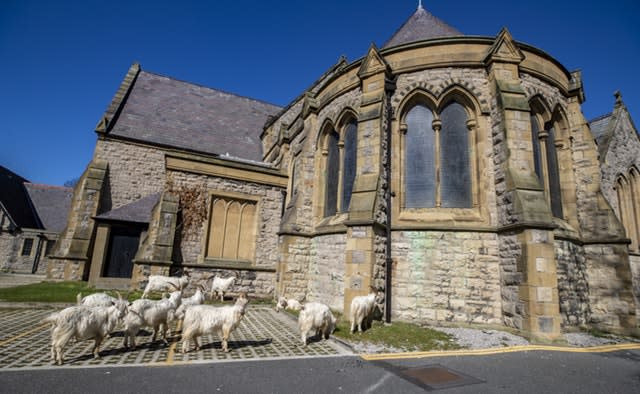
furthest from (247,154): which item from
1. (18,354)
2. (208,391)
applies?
(208,391)

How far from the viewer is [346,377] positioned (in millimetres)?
4820

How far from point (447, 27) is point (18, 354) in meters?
17.1

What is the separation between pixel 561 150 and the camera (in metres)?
11.1

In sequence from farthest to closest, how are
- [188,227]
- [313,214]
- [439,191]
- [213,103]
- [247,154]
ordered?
[213,103] → [247,154] → [188,227] → [313,214] → [439,191]

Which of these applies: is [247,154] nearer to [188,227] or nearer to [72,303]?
[188,227]

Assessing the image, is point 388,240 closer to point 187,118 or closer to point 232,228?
point 232,228

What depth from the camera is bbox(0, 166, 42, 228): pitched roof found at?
2827cm

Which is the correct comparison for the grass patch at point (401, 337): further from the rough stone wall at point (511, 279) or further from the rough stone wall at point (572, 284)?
the rough stone wall at point (572, 284)

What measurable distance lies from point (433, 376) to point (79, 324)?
5.57 metres

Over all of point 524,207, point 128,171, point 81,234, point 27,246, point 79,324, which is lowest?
point 79,324

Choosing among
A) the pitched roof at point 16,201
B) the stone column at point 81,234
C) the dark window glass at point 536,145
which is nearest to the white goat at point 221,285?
the stone column at point 81,234

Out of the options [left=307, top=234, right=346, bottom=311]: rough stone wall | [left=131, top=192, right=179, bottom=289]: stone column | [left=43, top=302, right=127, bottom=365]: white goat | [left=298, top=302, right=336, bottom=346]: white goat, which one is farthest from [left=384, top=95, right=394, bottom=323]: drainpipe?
[left=131, top=192, right=179, bottom=289]: stone column

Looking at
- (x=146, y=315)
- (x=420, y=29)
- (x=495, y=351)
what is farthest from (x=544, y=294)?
(x=420, y=29)

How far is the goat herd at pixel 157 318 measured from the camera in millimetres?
4719
